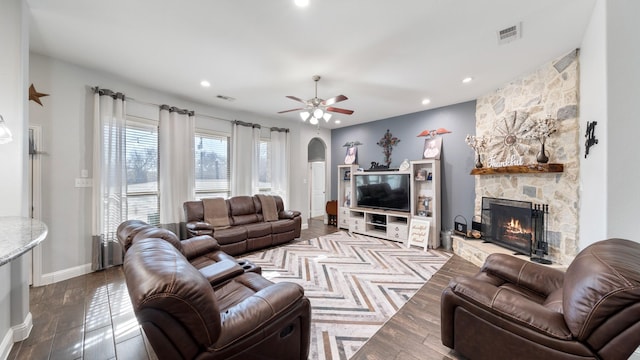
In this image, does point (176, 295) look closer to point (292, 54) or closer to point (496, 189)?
point (292, 54)

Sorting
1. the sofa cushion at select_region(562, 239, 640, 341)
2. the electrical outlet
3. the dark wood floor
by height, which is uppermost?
the electrical outlet

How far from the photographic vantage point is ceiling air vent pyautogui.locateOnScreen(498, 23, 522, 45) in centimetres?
216

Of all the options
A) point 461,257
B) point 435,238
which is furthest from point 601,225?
point 435,238

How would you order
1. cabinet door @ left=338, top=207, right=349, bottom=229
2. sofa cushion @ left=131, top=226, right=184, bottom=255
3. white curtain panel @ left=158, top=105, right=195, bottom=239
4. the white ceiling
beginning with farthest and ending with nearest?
cabinet door @ left=338, top=207, right=349, bottom=229 < white curtain panel @ left=158, top=105, right=195, bottom=239 < the white ceiling < sofa cushion @ left=131, top=226, right=184, bottom=255

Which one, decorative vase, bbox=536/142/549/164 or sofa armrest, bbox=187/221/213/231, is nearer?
decorative vase, bbox=536/142/549/164

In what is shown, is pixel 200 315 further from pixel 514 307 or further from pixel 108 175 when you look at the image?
pixel 108 175

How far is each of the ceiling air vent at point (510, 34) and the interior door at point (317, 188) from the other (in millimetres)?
5431

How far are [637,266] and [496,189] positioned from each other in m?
2.95

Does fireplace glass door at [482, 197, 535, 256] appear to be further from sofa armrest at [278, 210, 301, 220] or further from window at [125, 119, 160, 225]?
window at [125, 119, 160, 225]

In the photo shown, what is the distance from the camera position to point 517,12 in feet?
6.51

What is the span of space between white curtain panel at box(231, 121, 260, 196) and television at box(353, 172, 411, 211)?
245 centimetres

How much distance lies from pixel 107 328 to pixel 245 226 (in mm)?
2223

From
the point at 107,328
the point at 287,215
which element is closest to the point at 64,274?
the point at 107,328

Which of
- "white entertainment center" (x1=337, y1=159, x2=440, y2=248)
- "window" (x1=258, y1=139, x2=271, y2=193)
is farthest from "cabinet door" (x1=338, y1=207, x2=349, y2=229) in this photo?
"window" (x1=258, y1=139, x2=271, y2=193)
